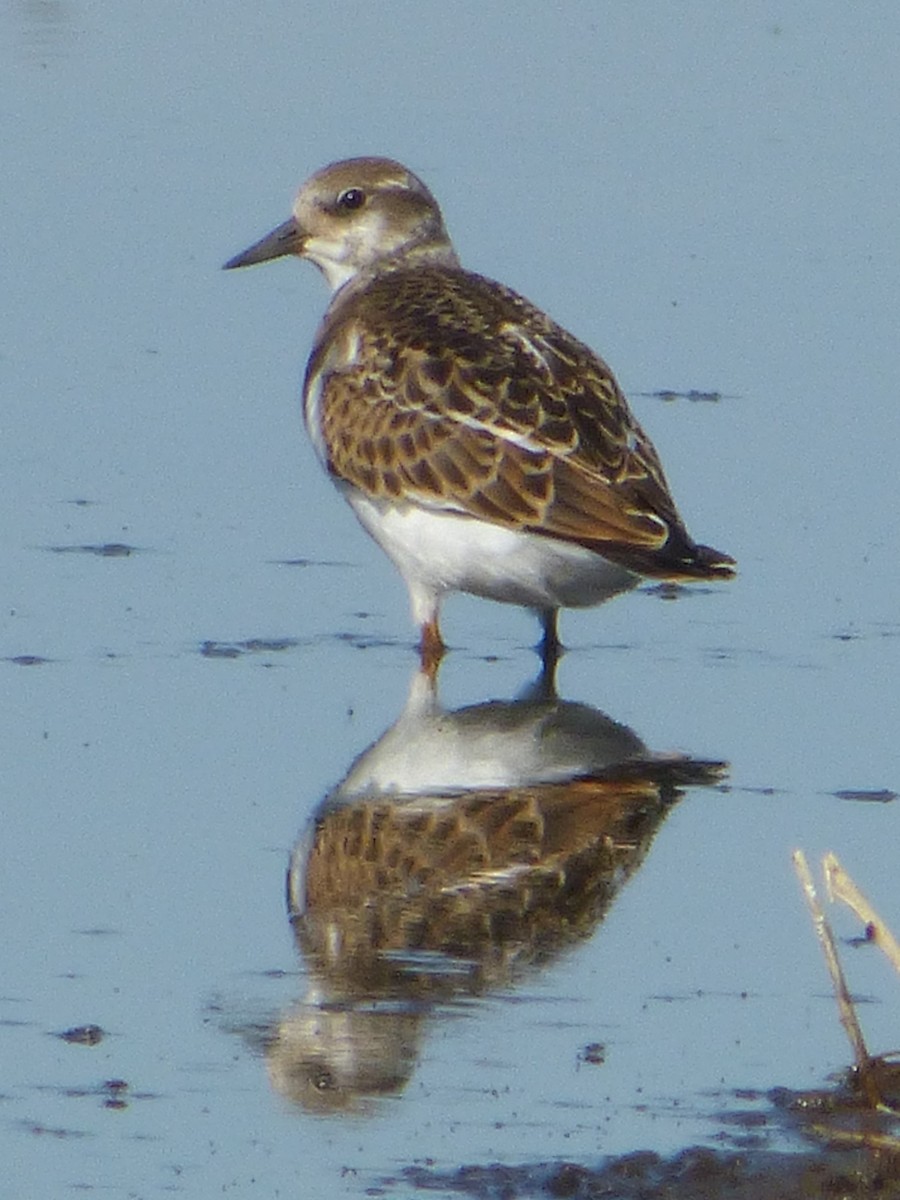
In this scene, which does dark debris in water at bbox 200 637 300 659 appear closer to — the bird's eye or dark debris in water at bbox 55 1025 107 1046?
the bird's eye

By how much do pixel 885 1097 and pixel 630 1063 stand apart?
57 centimetres

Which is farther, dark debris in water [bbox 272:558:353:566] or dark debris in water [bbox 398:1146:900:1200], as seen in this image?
dark debris in water [bbox 272:558:353:566]

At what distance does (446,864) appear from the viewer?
25.5ft

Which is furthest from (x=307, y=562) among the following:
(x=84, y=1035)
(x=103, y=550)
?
(x=84, y=1035)

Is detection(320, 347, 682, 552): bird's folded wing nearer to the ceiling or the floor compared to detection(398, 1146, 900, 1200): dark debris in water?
nearer to the ceiling

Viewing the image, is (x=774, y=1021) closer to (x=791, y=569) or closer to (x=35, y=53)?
(x=791, y=569)

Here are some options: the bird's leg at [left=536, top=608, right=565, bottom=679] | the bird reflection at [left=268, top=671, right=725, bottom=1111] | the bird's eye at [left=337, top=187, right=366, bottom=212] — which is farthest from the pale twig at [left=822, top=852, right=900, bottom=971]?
the bird's eye at [left=337, top=187, right=366, bottom=212]

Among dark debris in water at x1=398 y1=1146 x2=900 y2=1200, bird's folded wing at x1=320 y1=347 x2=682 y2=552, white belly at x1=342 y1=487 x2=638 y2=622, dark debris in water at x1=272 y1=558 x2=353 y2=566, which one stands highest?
bird's folded wing at x1=320 y1=347 x2=682 y2=552

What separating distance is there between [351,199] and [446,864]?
3.87 m

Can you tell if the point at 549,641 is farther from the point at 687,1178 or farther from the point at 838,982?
the point at 687,1178

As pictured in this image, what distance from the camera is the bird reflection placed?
6.74 m

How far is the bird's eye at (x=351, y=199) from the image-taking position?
36.3 feet

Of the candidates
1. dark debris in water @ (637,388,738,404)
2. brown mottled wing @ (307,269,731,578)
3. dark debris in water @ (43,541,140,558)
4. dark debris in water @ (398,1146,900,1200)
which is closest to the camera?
dark debris in water @ (398,1146,900,1200)

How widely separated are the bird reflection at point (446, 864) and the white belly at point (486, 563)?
294mm
